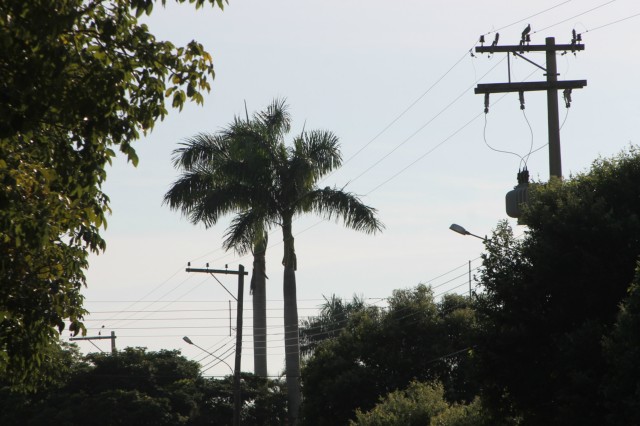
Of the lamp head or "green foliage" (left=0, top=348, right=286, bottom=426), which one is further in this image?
"green foliage" (left=0, top=348, right=286, bottom=426)

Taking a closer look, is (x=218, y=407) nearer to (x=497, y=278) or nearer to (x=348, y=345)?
(x=348, y=345)

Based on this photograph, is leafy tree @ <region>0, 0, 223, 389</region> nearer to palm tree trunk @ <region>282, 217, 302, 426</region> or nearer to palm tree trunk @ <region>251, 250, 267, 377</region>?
palm tree trunk @ <region>282, 217, 302, 426</region>

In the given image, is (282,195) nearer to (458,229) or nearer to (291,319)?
(291,319)

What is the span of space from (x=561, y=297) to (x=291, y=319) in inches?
1018

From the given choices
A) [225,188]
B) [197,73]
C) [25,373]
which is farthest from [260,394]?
[197,73]

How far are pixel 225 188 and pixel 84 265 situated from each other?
31140mm

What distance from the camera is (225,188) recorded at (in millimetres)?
44281

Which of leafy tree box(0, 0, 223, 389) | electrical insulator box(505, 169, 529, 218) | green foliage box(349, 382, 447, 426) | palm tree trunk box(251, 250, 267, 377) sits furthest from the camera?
palm tree trunk box(251, 250, 267, 377)

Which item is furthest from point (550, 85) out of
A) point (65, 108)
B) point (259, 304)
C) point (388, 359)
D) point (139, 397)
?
point (139, 397)

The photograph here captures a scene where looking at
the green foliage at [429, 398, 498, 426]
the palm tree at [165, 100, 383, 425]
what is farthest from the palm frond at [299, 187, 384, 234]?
A: the green foliage at [429, 398, 498, 426]

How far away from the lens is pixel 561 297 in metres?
18.7

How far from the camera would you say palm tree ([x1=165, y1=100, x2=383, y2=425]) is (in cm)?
4356

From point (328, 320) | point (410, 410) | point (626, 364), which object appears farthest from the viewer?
point (328, 320)

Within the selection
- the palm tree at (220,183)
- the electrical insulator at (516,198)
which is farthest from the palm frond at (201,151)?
the electrical insulator at (516,198)
